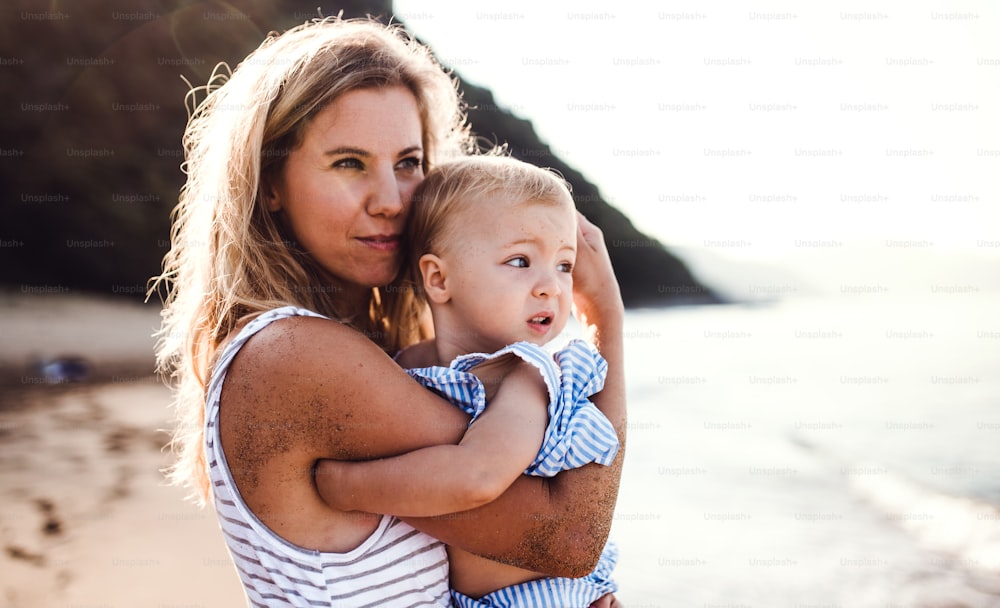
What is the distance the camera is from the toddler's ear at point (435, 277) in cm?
212

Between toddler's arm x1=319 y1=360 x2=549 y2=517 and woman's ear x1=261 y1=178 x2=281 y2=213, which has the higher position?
woman's ear x1=261 y1=178 x2=281 y2=213

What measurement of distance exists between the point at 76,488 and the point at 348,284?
4185 mm

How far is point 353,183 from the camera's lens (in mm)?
2107

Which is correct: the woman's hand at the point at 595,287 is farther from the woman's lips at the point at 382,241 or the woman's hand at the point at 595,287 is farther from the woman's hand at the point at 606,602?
the woman's hand at the point at 606,602

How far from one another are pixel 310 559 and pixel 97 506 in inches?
168

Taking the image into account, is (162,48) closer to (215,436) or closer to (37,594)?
(37,594)

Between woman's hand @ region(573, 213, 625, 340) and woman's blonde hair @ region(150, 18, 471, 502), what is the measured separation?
696 mm

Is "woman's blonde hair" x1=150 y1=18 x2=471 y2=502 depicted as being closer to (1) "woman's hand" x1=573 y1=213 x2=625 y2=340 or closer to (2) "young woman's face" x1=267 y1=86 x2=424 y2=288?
(2) "young woman's face" x1=267 y1=86 x2=424 y2=288

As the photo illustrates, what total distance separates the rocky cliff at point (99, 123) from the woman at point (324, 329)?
1096cm

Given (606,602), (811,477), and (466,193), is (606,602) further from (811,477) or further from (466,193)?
(811,477)

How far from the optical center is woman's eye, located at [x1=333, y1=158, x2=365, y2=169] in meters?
2.11

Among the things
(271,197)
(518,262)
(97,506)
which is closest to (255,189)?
(271,197)

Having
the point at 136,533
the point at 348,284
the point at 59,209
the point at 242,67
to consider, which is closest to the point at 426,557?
the point at 348,284


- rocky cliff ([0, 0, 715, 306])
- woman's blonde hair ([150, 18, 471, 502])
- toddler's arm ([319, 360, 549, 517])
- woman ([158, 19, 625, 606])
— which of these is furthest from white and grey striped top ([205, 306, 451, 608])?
rocky cliff ([0, 0, 715, 306])
